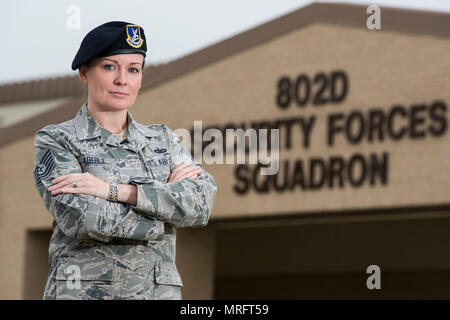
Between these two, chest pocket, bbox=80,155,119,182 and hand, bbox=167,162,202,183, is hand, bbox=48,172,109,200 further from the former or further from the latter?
hand, bbox=167,162,202,183

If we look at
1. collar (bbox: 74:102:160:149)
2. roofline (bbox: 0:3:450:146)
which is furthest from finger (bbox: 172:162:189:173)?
roofline (bbox: 0:3:450:146)

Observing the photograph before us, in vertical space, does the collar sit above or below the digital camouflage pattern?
above

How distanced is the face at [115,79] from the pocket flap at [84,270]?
0.67 metres

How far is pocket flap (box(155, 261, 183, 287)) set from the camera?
12.5ft

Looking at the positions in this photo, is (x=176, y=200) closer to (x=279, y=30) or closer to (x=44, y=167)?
(x=44, y=167)

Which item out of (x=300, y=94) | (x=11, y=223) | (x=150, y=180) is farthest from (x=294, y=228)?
(x=150, y=180)

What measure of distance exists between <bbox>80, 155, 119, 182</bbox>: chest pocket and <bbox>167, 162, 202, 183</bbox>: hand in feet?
0.96

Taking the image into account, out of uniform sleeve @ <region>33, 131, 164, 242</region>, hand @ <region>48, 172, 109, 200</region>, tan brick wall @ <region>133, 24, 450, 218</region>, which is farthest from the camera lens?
tan brick wall @ <region>133, 24, 450, 218</region>

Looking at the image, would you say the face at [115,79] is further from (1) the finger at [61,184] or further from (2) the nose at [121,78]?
(1) the finger at [61,184]

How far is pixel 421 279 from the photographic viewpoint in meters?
21.9

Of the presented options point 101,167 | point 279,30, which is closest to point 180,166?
point 101,167

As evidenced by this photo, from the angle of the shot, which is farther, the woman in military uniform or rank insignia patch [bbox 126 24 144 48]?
rank insignia patch [bbox 126 24 144 48]

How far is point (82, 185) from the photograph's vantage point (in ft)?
12.6

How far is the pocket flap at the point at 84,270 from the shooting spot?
373 centimetres
